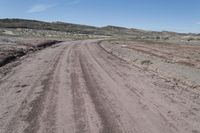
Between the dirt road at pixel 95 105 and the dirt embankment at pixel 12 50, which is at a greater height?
the dirt road at pixel 95 105

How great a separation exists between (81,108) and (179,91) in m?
5.16

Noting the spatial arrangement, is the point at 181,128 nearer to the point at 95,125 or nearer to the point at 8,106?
the point at 95,125

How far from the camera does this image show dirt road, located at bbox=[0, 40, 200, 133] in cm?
755

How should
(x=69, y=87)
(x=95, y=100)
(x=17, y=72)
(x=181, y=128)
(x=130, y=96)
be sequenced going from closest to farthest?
(x=181, y=128), (x=95, y=100), (x=130, y=96), (x=69, y=87), (x=17, y=72)

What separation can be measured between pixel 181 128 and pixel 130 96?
3.62 meters

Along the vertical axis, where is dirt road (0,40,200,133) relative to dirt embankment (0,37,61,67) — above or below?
above

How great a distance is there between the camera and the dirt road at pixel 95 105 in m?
7.55

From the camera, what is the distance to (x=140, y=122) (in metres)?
7.96

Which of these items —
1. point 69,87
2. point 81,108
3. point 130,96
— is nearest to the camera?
point 81,108

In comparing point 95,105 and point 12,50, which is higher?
point 95,105

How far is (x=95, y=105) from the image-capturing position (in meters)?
9.52

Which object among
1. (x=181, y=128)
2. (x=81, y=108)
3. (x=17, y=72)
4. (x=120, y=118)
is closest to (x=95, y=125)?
(x=120, y=118)

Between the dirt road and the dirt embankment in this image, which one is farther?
the dirt embankment

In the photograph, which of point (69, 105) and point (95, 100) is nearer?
point (69, 105)
